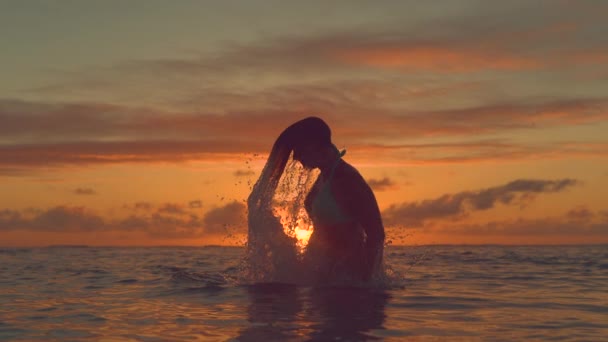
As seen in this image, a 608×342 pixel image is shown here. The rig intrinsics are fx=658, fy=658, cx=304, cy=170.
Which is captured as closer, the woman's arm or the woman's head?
the woman's arm

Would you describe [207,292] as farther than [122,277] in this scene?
No

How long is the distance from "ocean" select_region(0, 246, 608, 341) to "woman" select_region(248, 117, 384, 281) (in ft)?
1.44

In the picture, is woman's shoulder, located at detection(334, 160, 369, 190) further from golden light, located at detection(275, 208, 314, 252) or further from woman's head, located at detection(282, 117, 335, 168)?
golden light, located at detection(275, 208, 314, 252)

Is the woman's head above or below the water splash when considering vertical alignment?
above

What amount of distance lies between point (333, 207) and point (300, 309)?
2282mm

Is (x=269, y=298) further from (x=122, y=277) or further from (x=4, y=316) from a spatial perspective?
(x=122, y=277)

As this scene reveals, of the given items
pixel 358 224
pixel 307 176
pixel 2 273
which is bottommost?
pixel 2 273

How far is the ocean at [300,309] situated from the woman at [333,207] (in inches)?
17.3

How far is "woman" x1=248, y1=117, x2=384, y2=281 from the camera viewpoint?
984 centimetres

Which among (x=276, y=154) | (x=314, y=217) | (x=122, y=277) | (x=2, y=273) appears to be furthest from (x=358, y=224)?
(x=2, y=273)

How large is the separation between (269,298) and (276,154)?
249cm

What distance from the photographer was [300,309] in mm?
8055

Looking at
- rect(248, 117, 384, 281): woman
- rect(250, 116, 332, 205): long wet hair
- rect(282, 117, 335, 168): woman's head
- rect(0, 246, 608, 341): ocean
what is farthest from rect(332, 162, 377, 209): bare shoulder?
rect(0, 246, 608, 341): ocean

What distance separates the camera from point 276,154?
10.6 m
